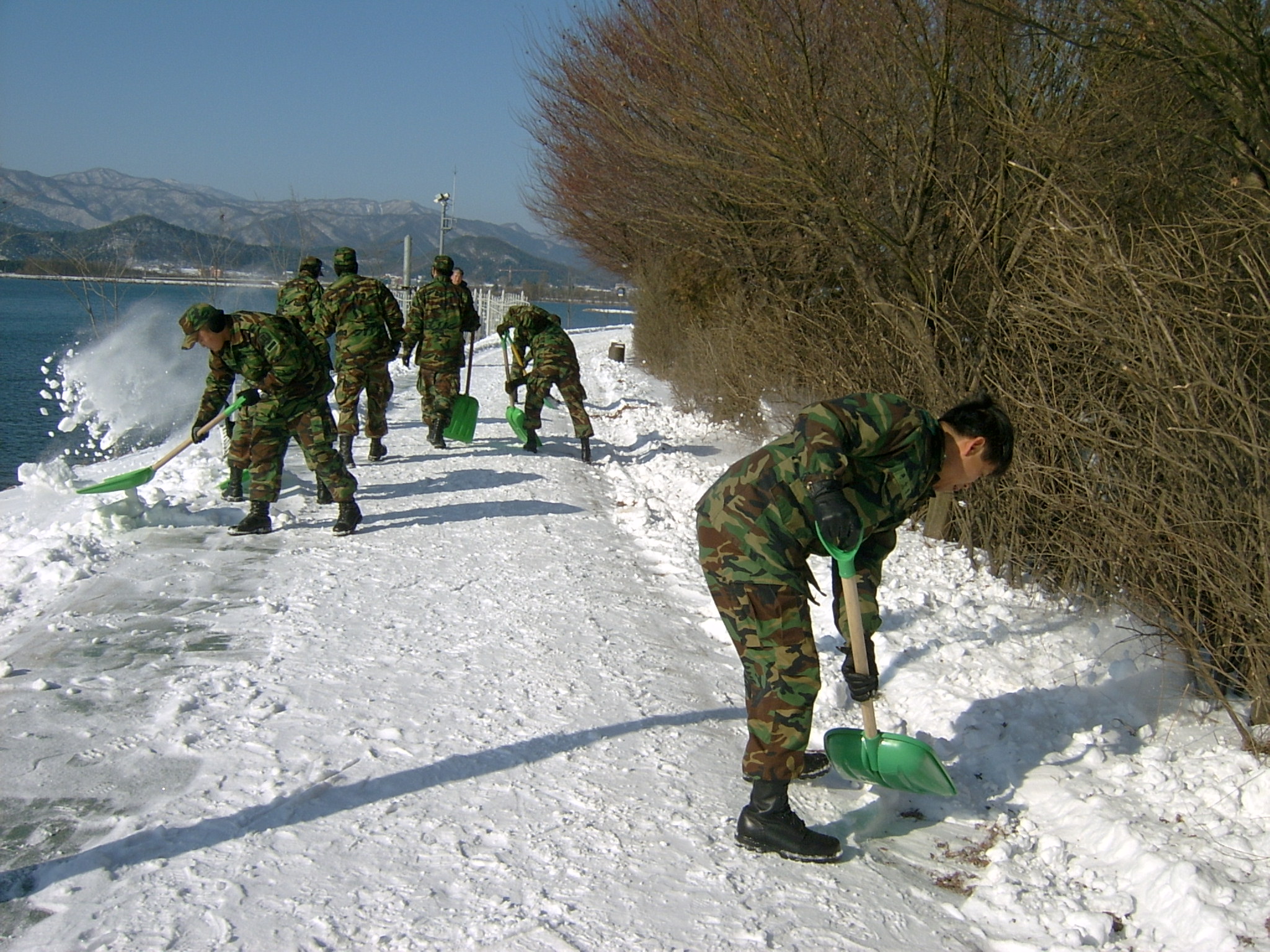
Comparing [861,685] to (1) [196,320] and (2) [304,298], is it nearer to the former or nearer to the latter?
(1) [196,320]

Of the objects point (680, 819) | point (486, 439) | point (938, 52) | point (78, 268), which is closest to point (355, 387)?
point (486, 439)

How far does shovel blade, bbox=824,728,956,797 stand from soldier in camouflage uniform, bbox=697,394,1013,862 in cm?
20

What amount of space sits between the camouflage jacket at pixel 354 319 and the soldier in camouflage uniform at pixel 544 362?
67.2 inches

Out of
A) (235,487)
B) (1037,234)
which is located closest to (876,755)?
(1037,234)

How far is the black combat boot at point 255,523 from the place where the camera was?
6.89m

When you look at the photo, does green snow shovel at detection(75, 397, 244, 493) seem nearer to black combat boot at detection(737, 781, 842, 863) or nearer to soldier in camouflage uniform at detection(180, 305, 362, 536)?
soldier in camouflage uniform at detection(180, 305, 362, 536)

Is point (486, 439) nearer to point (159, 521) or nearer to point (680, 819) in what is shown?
point (159, 521)

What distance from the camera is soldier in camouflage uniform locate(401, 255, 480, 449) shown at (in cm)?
1050

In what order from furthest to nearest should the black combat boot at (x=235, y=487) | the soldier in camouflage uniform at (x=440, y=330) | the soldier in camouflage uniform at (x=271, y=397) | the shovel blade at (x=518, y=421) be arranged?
the shovel blade at (x=518, y=421), the soldier in camouflage uniform at (x=440, y=330), the black combat boot at (x=235, y=487), the soldier in camouflage uniform at (x=271, y=397)

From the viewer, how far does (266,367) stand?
22.2ft

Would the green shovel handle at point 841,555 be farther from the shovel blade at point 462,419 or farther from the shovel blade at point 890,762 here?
the shovel blade at point 462,419

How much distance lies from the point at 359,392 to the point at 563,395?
7.33 ft

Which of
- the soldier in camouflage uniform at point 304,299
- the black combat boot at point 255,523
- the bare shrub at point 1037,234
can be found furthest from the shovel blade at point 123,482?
the bare shrub at point 1037,234

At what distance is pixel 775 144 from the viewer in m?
6.62
